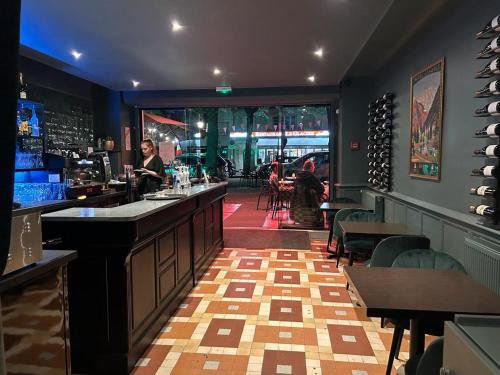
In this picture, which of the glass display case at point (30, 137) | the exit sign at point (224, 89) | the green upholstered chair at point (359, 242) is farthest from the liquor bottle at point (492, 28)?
the glass display case at point (30, 137)

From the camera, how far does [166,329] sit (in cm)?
345

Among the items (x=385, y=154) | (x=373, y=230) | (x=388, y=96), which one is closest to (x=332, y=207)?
(x=385, y=154)

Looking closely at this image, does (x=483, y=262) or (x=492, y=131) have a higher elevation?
(x=492, y=131)

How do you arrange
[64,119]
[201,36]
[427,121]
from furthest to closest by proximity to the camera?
[64,119] < [201,36] < [427,121]

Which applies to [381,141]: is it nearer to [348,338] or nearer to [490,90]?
[490,90]

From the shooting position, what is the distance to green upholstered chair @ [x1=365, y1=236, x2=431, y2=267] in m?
3.10

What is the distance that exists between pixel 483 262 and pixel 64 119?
252 inches

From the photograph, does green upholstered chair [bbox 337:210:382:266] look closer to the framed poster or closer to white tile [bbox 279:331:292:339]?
the framed poster

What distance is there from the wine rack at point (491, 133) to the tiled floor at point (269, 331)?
1.32m

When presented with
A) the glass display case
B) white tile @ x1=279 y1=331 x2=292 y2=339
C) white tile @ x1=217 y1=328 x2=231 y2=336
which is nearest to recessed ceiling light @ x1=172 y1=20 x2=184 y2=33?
the glass display case

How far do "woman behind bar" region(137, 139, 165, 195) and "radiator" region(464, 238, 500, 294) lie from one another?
426 centimetres

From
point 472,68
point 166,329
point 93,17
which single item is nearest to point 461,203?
point 472,68

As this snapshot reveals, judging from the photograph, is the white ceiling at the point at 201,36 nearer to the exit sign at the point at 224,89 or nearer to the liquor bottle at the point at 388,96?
the exit sign at the point at 224,89

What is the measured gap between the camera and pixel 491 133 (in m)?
2.77
